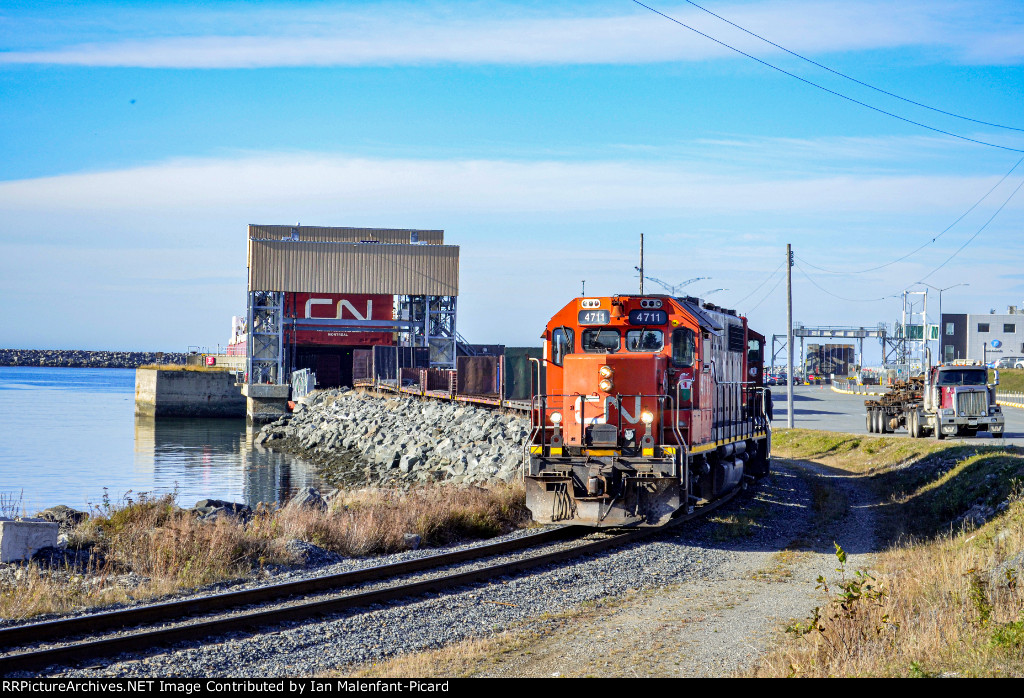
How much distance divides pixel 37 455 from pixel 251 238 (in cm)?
2426

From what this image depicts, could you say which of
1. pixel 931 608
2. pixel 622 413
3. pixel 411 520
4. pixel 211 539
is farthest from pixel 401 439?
pixel 931 608

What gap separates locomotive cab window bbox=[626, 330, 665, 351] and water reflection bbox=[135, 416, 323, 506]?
12.2 meters

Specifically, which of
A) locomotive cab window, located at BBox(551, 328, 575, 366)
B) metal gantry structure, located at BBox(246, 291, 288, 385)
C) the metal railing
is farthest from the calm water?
locomotive cab window, located at BBox(551, 328, 575, 366)

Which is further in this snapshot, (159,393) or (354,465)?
(159,393)

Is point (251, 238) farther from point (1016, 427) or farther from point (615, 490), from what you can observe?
point (615, 490)

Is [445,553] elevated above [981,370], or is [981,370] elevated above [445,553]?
[981,370]

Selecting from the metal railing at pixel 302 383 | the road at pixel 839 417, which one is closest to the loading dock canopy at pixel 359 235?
the metal railing at pixel 302 383

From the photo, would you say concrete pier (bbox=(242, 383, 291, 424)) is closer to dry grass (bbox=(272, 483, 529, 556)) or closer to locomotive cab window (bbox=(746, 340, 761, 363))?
locomotive cab window (bbox=(746, 340, 761, 363))

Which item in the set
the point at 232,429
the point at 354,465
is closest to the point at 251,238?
the point at 232,429

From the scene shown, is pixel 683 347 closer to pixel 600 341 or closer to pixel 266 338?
pixel 600 341

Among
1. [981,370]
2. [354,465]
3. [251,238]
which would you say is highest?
[251,238]

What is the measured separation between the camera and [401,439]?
37.8 m

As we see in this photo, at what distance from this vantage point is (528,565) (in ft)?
40.5

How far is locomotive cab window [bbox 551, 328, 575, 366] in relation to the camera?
15.6 meters
